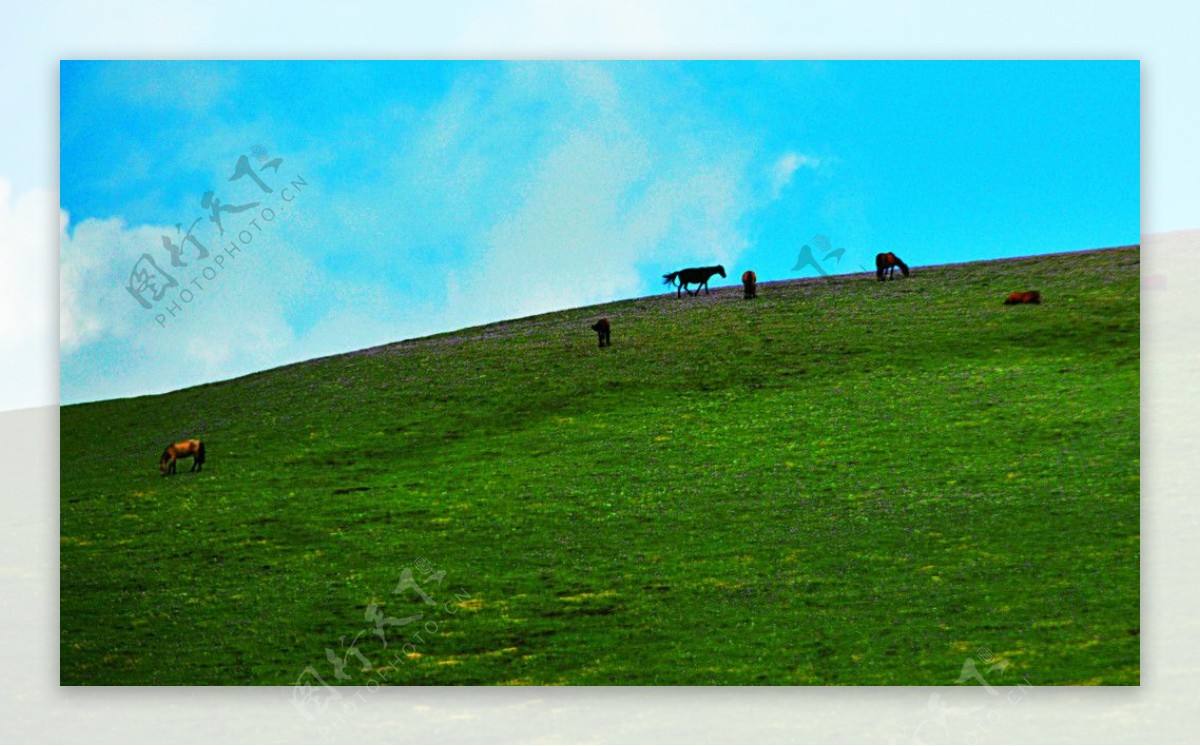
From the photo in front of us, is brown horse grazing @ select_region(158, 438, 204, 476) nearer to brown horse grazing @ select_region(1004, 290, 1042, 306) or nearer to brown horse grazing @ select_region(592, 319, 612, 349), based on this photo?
brown horse grazing @ select_region(592, 319, 612, 349)

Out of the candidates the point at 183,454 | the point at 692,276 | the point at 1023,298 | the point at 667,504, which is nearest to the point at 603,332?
the point at 692,276

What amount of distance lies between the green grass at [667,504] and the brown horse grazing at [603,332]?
1.52ft

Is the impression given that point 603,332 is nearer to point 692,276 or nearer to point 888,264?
point 692,276

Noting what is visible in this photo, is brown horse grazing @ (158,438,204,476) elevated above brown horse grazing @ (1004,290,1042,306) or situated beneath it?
situated beneath

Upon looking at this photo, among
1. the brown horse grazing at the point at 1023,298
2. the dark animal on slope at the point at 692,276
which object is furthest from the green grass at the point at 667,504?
the dark animal on slope at the point at 692,276

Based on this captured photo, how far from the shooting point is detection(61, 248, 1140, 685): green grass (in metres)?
15.6

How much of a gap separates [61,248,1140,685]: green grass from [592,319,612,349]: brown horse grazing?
462mm

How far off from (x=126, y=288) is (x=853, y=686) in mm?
11172

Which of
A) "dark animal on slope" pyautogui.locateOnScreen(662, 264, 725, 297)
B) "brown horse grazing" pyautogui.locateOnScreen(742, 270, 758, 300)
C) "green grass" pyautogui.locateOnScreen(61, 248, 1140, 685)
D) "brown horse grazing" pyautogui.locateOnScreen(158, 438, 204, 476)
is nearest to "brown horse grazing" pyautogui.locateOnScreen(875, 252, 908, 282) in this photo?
"green grass" pyautogui.locateOnScreen(61, 248, 1140, 685)

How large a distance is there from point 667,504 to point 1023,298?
379 inches

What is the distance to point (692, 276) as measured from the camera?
19562 mm

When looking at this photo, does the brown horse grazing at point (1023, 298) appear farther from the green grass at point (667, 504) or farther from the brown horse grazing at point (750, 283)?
the brown horse grazing at point (750, 283)

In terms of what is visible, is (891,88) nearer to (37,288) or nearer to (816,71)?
(816,71)

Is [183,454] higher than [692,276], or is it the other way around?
[692,276]
